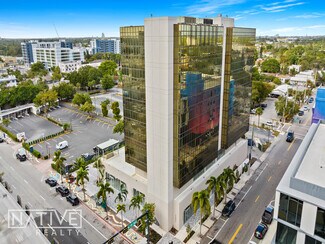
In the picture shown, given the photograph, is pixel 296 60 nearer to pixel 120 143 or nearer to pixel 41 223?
pixel 120 143

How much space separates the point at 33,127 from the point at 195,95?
190ft

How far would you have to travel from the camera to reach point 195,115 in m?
32.3

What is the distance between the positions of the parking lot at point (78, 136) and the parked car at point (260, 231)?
37807 millimetres

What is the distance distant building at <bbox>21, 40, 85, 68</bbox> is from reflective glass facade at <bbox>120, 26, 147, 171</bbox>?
455ft

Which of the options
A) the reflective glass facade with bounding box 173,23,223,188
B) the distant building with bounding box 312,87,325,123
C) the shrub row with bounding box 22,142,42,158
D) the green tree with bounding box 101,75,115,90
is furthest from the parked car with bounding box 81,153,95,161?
the green tree with bounding box 101,75,115,90

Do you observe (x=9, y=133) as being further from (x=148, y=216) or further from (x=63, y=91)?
(x=148, y=216)

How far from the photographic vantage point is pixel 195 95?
31.5 metres

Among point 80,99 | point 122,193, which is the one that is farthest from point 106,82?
point 122,193

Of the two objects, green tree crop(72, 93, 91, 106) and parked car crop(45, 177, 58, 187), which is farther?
green tree crop(72, 93, 91, 106)

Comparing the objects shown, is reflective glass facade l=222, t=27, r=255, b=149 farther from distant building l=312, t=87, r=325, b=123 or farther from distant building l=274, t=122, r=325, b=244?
distant building l=312, t=87, r=325, b=123

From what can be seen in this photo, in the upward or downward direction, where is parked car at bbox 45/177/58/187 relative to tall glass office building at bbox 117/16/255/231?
downward

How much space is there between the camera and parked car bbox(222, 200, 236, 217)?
35.1m

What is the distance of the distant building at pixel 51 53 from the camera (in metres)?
164

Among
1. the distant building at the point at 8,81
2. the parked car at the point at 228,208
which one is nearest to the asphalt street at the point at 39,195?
the parked car at the point at 228,208
